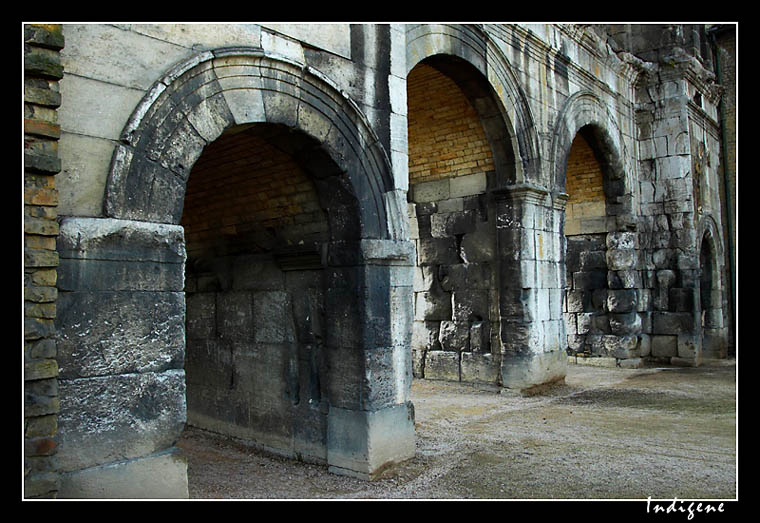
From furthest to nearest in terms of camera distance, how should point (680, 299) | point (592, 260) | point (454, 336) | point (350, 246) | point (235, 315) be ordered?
point (592, 260), point (680, 299), point (454, 336), point (235, 315), point (350, 246)

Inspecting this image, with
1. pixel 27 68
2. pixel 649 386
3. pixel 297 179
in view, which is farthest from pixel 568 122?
pixel 27 68

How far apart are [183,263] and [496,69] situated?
202 inches

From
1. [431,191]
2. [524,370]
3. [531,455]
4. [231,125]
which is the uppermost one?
[431,191]

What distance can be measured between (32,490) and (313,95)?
316cm

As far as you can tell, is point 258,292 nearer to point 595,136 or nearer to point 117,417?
point 117,417

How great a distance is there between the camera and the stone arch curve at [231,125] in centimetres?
376

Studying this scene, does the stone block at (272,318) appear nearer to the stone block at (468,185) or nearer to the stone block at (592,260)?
the stone block at (468,185)

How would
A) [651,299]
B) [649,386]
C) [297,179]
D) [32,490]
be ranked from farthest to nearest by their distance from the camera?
1. [651,299]
2. [649,386]
3. [297,179]
4. [32,490]

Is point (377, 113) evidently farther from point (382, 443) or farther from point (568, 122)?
point (568, 122)

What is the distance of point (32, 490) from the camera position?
300 cm

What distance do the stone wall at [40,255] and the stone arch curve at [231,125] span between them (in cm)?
47

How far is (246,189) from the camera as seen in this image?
570 centimetres

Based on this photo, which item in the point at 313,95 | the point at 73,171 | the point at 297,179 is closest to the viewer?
the point at 73,171

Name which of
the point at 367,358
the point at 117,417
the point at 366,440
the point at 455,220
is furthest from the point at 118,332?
the point at 455,220
